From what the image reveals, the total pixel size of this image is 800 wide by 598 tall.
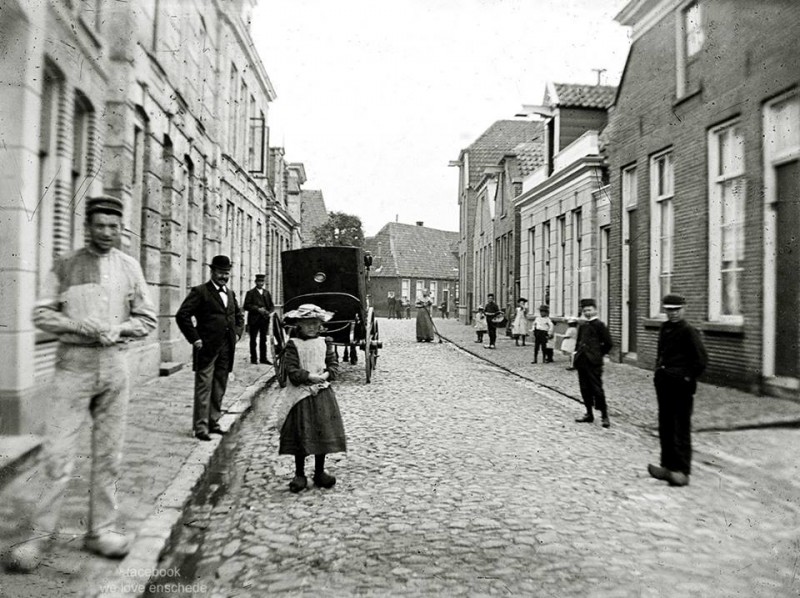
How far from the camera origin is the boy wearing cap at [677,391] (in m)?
5.18

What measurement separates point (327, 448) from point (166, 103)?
7.76m

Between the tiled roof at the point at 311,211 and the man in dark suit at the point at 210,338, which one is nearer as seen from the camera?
Result: the man in dark suit at the point at 210,338

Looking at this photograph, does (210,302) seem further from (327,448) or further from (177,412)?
(327,448)

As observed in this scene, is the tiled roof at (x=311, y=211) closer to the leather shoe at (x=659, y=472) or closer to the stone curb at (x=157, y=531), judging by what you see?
the stone curb at (x=157, y=531)

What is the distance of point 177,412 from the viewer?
7.48 metres

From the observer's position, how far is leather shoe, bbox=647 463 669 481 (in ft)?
17.1

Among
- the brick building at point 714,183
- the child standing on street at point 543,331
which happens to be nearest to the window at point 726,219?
the brick building at point 714,183

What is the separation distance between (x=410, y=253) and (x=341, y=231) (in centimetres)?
1623

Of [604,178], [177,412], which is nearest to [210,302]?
[177,412]

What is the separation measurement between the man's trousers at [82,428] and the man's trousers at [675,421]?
13.0 ft

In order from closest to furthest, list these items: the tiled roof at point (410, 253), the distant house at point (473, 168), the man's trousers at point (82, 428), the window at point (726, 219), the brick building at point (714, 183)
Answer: the man's trousers at point (82, 428)
the brick building at point (714, 183)
the window at point (726, 219)
the distant house at point (473, 168)
the tiled roof at point (410, 253)

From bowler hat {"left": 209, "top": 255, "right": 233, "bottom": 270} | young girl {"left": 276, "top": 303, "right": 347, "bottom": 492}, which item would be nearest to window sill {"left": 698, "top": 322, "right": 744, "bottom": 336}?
young girl {"left": 276, "top": 303, "right": 347, "bottom": 492}

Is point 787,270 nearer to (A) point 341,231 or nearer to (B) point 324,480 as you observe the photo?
(B) point 324,480

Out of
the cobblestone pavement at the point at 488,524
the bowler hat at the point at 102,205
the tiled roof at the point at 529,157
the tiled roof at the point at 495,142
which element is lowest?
the cobblestone pavement at the point at 488,524
